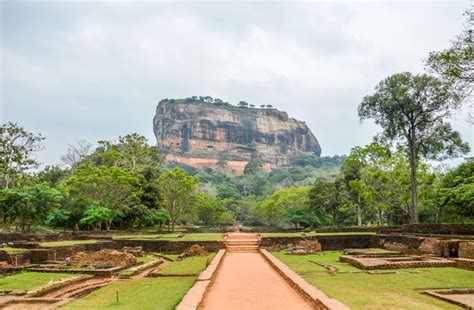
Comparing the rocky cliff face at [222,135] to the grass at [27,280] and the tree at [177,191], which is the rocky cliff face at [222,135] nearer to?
the tree at [177,191]

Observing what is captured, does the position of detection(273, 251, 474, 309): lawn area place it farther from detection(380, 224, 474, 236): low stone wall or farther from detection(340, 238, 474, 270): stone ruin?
detection(380, 224, 474, 236): low stone wall

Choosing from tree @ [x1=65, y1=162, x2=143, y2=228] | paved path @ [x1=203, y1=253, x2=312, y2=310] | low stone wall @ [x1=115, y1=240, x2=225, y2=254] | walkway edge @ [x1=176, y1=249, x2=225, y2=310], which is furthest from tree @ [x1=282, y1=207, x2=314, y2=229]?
walkway edge @ [x1=176, y1=249, x2=225, y2=310]

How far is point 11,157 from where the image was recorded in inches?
1228

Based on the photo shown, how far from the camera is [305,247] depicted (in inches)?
830

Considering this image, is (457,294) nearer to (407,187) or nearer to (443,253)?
(443,253)

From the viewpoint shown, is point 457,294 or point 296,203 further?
point 296,203

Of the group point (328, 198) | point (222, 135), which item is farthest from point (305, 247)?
point (222, 135)

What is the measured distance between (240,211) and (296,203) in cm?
2500

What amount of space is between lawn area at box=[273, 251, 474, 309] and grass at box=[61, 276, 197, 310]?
Result: 3.54 m

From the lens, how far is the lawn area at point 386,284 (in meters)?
8.18

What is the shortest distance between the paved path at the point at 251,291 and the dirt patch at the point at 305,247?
6303 mm

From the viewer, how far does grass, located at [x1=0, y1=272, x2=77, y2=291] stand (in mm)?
12014

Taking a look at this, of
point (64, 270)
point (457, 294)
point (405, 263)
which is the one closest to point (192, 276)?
point (64, 270)

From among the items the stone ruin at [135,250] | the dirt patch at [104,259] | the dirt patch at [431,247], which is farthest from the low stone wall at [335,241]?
the dirt patch at [104,259]
